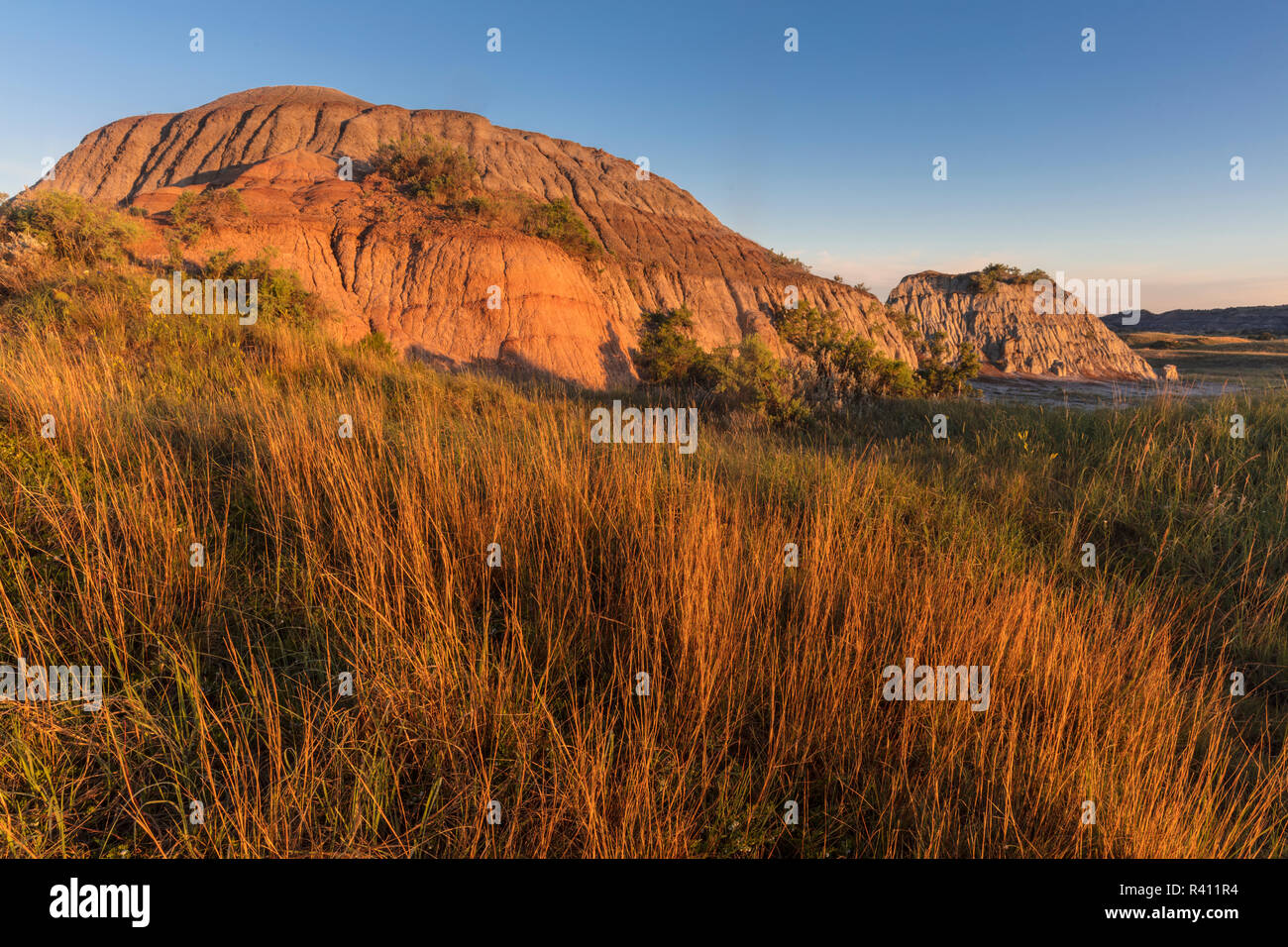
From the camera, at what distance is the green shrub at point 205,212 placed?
14195 millimetres

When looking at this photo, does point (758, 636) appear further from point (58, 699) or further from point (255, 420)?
point (255, 420)

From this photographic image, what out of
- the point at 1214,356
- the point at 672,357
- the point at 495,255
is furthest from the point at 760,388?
the point at 1214,356

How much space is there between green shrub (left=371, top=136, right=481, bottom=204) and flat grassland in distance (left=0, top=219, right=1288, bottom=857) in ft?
57.8

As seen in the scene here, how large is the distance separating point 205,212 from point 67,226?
5.52 m

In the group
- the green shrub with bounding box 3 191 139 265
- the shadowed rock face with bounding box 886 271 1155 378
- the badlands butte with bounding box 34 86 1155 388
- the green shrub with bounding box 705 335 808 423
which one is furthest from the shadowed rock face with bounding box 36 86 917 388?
the shadowed rock face with bounding box 886 271 1155 378

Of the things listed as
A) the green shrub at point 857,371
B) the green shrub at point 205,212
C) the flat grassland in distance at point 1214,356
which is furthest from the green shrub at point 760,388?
the flat grassland in distance at point 1214,356

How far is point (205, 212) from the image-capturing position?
15.0 metres

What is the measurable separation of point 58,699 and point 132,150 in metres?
54.3

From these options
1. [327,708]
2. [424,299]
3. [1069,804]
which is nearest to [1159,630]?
[1069,804]

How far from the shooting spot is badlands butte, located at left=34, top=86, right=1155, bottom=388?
16.5m

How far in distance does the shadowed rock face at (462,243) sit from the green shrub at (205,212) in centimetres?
35

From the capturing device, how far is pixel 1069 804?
1845 millimetres

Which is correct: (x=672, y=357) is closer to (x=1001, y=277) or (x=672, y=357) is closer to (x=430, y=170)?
(x=430, y=170)

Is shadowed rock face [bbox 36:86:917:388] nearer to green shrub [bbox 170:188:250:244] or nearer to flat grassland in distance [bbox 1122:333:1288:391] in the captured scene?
green shrub [bbox 170:188:250:244]
